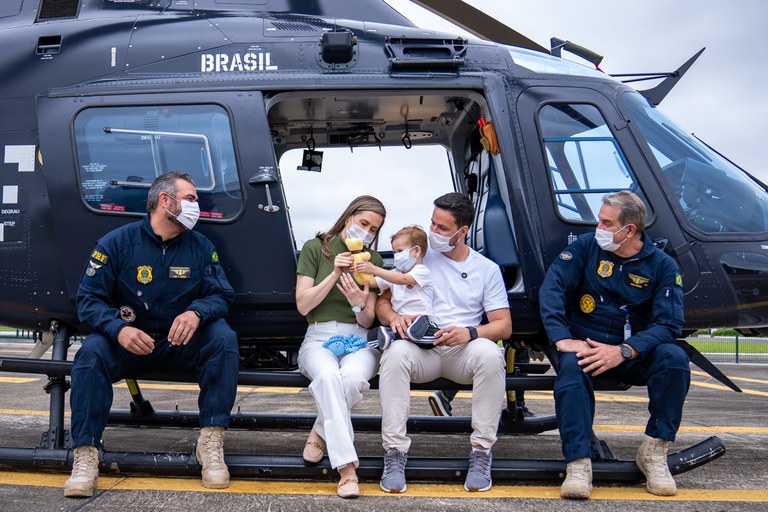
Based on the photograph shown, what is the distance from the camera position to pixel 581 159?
403cm

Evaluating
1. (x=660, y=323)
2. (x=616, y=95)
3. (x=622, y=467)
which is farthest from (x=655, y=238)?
(x=622, y=467)

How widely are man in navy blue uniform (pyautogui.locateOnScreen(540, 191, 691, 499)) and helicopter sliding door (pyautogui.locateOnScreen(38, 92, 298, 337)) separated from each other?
61.8 inches

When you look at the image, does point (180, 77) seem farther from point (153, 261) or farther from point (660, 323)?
point (660, 323)

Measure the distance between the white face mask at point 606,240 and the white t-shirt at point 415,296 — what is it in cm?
93

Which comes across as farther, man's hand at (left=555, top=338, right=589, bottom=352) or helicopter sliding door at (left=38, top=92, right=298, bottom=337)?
helicopter sliding door at (left=38, top=92, right=298, bottom=337)

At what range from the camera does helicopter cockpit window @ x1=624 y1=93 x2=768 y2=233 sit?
13.1 feet

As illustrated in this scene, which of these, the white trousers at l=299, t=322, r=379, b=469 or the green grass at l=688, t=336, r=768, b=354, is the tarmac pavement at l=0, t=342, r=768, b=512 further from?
the green grass at l=688, t=336, r=768, b=354

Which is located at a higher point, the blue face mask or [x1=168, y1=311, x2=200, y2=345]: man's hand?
the blue face mask

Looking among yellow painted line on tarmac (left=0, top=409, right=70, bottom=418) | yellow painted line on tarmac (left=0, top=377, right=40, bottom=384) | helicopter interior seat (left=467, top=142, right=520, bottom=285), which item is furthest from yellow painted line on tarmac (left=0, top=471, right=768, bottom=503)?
yellow painted line on tarmac (left=0, top=377, right=40, bottom=384)

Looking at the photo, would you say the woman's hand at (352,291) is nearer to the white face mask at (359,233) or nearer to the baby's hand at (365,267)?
the baby's hand at (365,267)

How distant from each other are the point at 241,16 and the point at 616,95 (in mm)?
2435

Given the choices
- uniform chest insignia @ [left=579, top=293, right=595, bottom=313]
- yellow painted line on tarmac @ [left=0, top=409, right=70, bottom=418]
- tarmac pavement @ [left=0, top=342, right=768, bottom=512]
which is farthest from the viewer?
yellow painted line on tarmac @ [left=0, top=409, right=70, bottom=418]

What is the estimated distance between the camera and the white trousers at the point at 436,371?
3268mm

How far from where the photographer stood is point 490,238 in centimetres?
416
